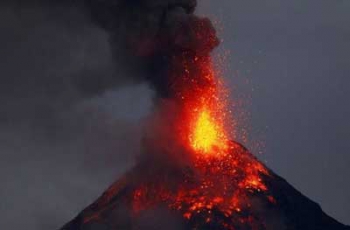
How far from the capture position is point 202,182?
77312 millimetres

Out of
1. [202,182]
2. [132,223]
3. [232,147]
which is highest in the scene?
[232,147]

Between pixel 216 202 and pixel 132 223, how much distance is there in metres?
6.84

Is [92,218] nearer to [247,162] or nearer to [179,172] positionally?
[179,172]

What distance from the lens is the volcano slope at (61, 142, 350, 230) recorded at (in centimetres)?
7425

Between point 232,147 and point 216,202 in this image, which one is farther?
point 232,147

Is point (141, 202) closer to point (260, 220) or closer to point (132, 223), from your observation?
point (132, 223)

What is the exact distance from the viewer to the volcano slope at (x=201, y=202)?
244 ft

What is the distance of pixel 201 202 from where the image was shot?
247 feet

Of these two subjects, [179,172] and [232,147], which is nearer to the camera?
[179,172]

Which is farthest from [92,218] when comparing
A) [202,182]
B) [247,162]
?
[247,162]

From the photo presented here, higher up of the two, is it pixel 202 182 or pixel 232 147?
pixel 232 147

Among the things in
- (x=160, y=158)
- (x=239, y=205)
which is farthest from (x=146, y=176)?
(x=239, y=205)

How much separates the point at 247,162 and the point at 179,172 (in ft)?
24.4

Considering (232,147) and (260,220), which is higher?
(232,147)
